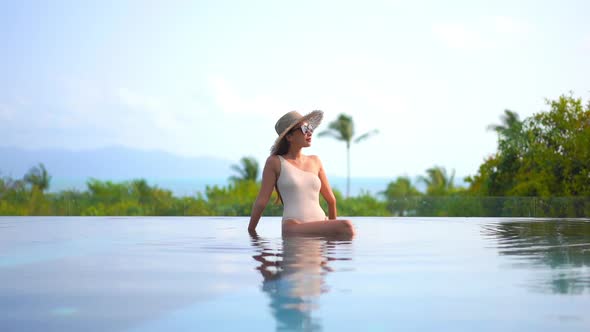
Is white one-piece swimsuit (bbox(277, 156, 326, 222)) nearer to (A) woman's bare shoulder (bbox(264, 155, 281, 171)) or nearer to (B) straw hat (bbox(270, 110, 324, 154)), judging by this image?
(A) woman's bare shoulder (bbox(264, 155, 281, 171))

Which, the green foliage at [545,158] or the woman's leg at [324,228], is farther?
the green foliage at [545,158]

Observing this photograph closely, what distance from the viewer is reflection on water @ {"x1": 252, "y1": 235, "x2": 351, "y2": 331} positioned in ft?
10.2

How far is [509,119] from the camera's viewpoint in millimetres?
38656

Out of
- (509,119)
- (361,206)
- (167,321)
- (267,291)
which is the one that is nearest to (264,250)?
(267,291)

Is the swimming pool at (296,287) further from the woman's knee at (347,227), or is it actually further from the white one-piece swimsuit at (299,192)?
the white one-piece swimsuit at (299,192)

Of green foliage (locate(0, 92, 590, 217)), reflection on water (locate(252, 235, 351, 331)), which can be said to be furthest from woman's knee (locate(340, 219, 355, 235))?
green foliage (locate(0, 92, 590, 217))

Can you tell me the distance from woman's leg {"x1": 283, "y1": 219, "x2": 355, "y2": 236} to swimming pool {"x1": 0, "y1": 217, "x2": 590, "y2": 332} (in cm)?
35

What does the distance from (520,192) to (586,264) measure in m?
20.9

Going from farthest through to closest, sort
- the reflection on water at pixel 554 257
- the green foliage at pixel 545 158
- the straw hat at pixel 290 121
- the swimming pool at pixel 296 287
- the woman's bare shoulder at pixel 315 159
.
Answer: the green foliage at pixel 545 158 < the woman's bare shoulder at pixel 315 159 < the straw hat at pixel 290 121 < the reflection on water at pixel 554 257 < the swimming pool at pixel 296 287

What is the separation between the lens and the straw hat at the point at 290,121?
769 cm

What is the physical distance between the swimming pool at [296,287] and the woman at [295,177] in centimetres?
69

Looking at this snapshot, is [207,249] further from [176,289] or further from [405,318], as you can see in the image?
[405,318]

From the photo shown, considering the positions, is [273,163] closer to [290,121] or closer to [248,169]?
[290,121]

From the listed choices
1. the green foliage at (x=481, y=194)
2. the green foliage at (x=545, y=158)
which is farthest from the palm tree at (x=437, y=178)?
the green foliage at (x=545, y=158)
